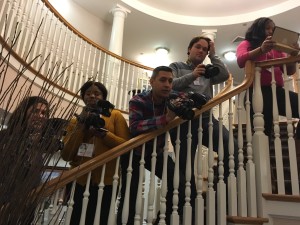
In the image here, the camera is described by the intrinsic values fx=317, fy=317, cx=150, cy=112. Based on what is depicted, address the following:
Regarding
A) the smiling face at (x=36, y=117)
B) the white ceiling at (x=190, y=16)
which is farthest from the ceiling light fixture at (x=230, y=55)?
the smiling face at (x=36, y=117)

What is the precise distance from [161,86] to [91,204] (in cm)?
78

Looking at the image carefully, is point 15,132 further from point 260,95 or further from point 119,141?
point 260,95

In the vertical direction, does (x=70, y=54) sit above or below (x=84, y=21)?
below

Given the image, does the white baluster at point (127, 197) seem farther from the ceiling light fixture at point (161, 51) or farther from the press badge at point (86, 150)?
the ceiling light fixture at point (161, 51)

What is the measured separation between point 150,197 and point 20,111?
0.95 m

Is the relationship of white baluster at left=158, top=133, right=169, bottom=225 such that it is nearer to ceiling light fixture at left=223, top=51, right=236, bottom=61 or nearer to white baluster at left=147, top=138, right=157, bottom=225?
white baluster at left=147, top=138, right=157, bottom=225

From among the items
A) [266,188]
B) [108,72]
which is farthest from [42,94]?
[108,72]

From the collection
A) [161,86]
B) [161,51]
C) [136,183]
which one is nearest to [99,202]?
[136,183]

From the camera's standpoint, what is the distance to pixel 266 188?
1804 mm

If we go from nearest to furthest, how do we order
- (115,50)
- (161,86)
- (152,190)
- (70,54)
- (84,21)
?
(152,190), (161,86), (70,54), (115,50), (84,21)

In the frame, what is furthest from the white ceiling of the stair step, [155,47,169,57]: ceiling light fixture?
the stair step

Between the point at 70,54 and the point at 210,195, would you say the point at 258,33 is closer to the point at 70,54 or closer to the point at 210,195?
the point at 210,195

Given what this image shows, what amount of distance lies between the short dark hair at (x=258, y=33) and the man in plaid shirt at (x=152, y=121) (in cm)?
67

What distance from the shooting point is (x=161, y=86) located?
Answer: 183 centimetres
